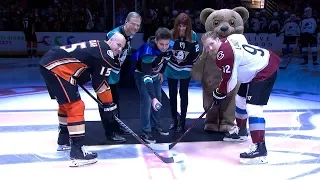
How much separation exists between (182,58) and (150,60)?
44 centimetres

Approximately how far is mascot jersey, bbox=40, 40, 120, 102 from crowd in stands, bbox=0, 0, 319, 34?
7.50 meters

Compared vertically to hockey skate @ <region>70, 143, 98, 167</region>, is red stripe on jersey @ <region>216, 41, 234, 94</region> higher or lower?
higher

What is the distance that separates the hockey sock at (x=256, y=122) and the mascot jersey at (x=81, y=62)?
3.54ft

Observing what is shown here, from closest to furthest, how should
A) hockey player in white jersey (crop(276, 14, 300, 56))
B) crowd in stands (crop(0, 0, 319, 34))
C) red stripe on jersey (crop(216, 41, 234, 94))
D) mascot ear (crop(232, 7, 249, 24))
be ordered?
red stripe on jersey (crop(216, 41, 234, 94)), mascot ear (crop(232, 7, 249, 24)), hockey player in white jersey (crop(276, 14, 300, 56)), crowd in stands (crop(0, 0, 319, 34))

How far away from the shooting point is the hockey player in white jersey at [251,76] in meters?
3.00

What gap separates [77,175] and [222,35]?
1.73 metres

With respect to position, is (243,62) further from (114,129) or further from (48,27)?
(48,27)

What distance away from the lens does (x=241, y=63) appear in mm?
3035

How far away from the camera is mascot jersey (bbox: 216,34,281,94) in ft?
9.71

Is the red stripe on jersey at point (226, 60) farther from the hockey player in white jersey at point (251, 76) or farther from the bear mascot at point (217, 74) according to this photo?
the bear mascot at point (217, 74)

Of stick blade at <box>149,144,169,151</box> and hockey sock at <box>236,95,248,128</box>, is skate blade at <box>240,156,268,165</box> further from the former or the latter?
stick blade at <box>149,144,169,151</box>

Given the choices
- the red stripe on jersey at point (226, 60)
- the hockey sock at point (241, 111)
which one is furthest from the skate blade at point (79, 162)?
the hockey sock at point (241, 111)

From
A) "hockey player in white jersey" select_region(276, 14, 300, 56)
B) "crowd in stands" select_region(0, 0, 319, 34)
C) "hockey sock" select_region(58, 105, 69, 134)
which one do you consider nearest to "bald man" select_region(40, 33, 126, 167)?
"hockey sock" select_region(58, 105, 69, 134)

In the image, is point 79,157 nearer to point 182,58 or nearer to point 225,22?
point 182,58
